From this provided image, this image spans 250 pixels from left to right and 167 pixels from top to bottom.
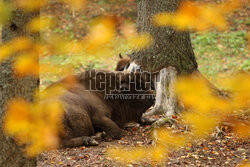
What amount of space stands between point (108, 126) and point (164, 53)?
2279 millimetres

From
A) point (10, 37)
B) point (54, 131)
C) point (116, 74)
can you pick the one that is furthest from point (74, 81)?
point (10, 37)

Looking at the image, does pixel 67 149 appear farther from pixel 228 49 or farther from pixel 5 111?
pixel 228 49

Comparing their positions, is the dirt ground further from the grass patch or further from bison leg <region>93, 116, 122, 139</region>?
the grass patch

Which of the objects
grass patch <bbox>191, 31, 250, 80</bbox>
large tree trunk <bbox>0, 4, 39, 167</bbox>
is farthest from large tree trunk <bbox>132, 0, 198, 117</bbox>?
grass patch <bbox>191, 31, 250, 80</bbox>

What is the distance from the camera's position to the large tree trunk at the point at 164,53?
8.17m

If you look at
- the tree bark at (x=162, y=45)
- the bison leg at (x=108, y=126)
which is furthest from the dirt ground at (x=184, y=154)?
the tree bark at (x=162, y=45)

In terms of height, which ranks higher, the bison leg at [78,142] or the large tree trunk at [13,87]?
the large tree trunk at [13,87]

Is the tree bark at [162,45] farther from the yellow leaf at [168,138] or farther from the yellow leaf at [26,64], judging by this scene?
the yellow leaf at [26,64]

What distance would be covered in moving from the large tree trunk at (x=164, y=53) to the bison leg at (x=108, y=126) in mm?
1324

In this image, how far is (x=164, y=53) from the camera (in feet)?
27.0

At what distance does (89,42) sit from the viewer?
10.9 ft

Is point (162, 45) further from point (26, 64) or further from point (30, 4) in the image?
point (30, 4)

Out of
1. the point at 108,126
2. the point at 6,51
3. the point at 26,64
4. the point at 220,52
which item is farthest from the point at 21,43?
the point at 220,52

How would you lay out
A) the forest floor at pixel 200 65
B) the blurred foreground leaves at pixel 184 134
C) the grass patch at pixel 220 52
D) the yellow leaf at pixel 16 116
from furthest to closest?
1. the grass patch at pixel 220 52
2. the forest floor at pixel 200 65
3. the blurred foreground leaves at pixel 184 134
4. the yellow leaf at pixel 16 116
